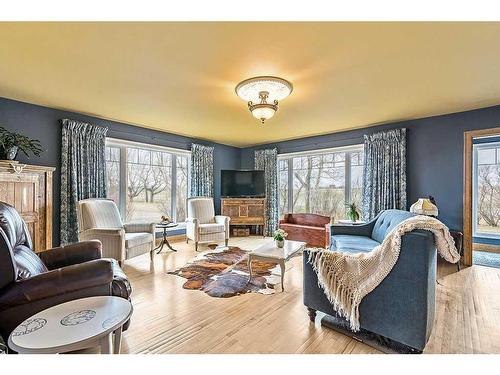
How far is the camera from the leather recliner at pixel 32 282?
1.48 m

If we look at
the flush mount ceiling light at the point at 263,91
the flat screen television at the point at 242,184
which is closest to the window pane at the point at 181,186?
the flat screen television at the point at 242,184

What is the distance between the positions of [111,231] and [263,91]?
271cm

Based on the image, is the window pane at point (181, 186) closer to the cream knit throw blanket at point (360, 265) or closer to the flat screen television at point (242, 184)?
the flat screen television at point (242, 184)

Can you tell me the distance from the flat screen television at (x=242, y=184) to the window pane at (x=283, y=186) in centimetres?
46

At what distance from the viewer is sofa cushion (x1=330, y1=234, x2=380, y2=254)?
2.98 metres

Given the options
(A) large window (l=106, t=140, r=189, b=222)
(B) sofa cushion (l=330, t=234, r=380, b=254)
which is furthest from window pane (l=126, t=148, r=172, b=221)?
(B) sofa cushion (l=330, t=234, r=380, b=254)

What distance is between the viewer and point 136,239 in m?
3.64

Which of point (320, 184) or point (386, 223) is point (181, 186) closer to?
point (320, 184)

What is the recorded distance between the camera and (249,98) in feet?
9.87

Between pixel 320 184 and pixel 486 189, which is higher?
pixel 320 184

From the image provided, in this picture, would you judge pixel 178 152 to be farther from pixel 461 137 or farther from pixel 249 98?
pixel 461 137

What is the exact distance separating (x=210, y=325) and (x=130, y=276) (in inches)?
68.0

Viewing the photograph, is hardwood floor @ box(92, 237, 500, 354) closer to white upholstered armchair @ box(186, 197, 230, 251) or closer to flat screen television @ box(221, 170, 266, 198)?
white upholstered armchair @ box(186, 197, 230, 251)

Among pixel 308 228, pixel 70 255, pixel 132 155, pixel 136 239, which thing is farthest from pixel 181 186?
pixel 70 255
